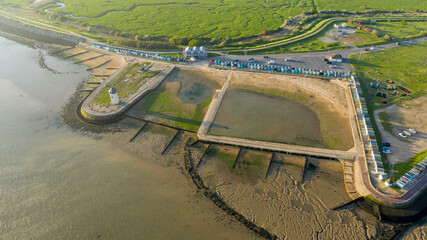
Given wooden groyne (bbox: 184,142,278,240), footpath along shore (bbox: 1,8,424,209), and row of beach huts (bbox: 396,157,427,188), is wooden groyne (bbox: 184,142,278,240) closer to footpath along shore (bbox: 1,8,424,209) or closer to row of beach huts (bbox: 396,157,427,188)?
footpath along shore (bbox: 1,8,424,209)

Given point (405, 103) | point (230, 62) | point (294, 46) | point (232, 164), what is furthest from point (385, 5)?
point (232, 164)

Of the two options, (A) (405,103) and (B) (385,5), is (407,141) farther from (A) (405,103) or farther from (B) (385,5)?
(B) (385,5)

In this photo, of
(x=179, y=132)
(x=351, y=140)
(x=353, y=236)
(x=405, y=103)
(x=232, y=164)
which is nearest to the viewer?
(x=353, y=236)

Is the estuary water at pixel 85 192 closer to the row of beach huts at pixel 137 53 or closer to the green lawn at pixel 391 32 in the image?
the row of beach huts at pixel 137 53

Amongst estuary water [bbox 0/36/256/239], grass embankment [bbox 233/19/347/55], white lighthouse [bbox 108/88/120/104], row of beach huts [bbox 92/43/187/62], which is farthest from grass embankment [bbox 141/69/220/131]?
grass embankment [bbox 233/19/347/55]

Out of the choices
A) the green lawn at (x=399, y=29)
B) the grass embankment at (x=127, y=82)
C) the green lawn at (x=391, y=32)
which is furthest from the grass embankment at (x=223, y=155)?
the green lawn at (x=399, y=29)

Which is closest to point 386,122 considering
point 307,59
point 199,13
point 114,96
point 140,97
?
point 307,59
